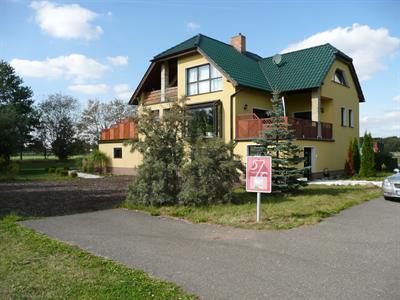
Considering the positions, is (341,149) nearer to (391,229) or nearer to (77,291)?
(391,229)

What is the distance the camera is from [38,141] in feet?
186

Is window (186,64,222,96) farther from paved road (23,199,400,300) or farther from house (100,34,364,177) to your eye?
paved road (23,199,400,300)

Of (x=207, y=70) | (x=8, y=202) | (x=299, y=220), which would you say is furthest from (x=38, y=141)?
(x=299, y=220)

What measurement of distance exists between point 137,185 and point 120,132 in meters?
16.7

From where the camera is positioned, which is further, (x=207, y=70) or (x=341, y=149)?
(x=341, y=149)

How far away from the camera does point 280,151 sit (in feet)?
43.2

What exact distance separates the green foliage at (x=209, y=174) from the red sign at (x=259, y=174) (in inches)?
77.8

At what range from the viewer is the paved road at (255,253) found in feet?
15.2

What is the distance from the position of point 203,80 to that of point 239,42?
18.6 ft

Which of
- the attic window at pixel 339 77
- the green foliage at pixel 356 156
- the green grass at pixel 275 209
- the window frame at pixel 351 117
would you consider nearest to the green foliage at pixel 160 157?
the green grass at pixel 275 209

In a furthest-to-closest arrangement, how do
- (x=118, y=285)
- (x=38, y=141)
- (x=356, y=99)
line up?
1. (x=38, y=141)
2. (x=356, y=99)
3. (x=118, y=285)

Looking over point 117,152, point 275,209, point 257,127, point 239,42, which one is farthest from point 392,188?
point 117,152

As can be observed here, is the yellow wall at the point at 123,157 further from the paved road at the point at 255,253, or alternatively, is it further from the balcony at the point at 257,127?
the paved road at the point at 255,253

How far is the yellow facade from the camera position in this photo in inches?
810
